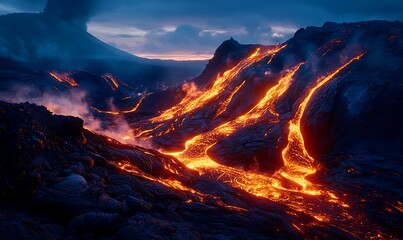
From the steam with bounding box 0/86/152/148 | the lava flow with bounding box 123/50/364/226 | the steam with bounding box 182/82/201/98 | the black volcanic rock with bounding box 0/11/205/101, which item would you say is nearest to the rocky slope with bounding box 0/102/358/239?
the lava flow with bounding box 123/50/364/226

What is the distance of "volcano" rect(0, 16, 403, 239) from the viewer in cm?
727

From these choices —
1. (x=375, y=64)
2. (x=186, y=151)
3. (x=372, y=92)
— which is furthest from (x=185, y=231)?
(x=375, y=64)

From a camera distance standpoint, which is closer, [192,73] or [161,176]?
[161,176]

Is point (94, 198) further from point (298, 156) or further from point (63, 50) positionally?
point (63, 50)

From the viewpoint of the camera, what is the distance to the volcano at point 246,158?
7.27 m

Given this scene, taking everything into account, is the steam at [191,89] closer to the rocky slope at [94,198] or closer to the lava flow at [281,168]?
the lava flow at [281,168]

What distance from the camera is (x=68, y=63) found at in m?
120

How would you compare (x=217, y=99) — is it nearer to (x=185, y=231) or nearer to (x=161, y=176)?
(x=161, y=176)

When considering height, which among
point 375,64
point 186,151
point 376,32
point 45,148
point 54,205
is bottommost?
point 186,151

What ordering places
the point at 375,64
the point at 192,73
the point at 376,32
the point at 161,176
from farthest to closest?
the point at 192,73
the point at 376,32
the point at 375,64
the point at 161,176

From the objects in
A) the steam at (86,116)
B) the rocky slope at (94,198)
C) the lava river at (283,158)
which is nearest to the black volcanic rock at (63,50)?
the steam at (86,116)

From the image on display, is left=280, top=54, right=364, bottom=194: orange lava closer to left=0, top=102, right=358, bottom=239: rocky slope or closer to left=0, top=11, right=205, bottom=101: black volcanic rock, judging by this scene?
left=0, top=102, right=358, bottom=239: rocky slope

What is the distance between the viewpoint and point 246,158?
66.6 ft

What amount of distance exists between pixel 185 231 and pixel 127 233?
4.55ft
